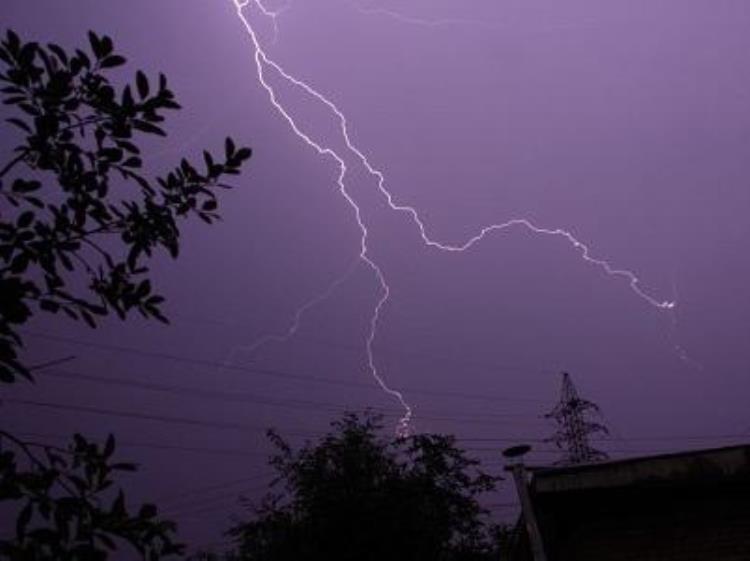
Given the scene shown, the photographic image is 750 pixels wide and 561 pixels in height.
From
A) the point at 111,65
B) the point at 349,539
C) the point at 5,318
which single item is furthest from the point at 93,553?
the point at 349,539

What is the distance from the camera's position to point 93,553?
6.39ft

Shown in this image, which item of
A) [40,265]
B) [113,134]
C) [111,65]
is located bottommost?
[40,265]

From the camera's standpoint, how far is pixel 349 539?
Answer: 1460 centimetres

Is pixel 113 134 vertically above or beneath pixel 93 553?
above

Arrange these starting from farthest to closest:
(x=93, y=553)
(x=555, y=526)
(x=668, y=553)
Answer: (x=555, y=526) < (x=668, y=553) < (x=93, y=553)

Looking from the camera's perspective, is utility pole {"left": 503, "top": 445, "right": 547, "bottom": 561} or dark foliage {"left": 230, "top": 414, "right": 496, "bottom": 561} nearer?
utility pole {"left": 503, "top": 445, "right": 547, "bottom": 561}

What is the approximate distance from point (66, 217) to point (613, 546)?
5960 mm

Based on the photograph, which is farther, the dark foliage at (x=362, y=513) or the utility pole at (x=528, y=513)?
the dark foliage at (x=362, y=513)

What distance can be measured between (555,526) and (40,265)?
19.9 ft

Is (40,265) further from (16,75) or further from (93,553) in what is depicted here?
(93,553)

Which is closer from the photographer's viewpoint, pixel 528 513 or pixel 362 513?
pixel 528 513

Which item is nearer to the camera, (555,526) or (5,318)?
(5,318)

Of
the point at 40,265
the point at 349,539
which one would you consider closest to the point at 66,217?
the point at 40,265

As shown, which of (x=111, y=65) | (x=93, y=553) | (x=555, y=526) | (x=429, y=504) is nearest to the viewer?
(x=93, y=553)
